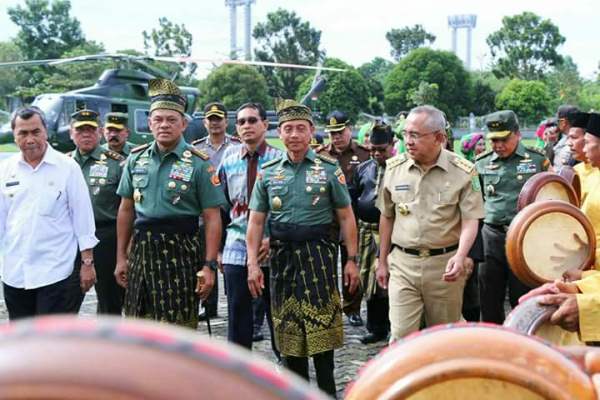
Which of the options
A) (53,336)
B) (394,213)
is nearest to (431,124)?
(394,213)

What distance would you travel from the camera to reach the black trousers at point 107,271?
5980 millimetres

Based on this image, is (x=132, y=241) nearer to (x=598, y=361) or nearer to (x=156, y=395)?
(x=598, y=361)

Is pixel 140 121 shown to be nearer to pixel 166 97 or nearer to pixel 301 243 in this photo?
pixel 166 97

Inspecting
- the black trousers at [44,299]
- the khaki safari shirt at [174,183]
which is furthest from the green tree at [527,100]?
the black trousers at [44,299]

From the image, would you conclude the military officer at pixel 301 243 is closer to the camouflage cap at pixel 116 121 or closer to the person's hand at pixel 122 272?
the person's hand at pixel 122 272

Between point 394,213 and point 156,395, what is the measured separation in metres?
4.17

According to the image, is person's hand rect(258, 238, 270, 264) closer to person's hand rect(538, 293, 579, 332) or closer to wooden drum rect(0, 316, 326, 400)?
person's hand rect(538, 293, 579, 332)

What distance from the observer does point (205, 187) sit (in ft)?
15.4

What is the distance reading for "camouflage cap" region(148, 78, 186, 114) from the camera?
4.71 meters

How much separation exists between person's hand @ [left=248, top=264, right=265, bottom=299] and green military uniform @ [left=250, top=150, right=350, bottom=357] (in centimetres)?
9

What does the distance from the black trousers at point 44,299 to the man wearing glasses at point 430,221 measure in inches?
76.0

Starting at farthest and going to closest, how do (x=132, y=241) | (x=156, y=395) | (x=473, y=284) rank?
1. (x=473, y=284)
2. (x=132, y=241)
3. (x=156, y=395)

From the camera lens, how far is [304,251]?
183 inches

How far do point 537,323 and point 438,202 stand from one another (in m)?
2.16
